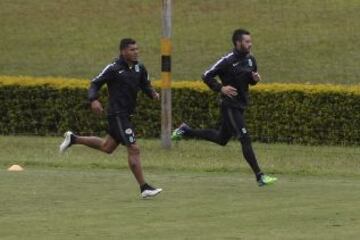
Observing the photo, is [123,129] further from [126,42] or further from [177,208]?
[177,208]

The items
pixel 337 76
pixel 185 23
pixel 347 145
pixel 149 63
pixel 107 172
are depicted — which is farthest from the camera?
pixel 185 23

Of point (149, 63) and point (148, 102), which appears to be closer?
point (148, 102)

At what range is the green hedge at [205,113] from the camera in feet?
69.8

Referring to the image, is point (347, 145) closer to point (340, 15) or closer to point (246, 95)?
point (246, 95)

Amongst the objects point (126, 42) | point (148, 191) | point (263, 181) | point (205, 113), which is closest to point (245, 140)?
point (263, 181)

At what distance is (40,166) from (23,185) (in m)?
3.12

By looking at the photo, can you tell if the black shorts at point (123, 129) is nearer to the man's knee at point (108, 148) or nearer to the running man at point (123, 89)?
the running man at point (123, 89)

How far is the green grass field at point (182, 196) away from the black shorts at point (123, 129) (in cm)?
66

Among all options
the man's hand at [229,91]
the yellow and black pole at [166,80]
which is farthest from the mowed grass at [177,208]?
the yellow and black pole at [166,80]

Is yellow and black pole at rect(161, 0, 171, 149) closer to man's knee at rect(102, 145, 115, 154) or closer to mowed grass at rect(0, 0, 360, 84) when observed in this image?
man's knee at rect(102, 145, 115, 154)

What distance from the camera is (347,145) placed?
2103 centimetres

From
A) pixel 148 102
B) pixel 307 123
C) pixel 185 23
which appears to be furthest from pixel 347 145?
pixel 185 23

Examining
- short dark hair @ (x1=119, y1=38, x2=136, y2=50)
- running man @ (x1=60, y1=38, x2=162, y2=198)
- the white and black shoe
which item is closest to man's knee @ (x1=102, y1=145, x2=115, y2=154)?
running man @ (x1=60, y1=38, x2=162, y2=198)

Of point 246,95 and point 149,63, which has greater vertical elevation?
point 246,95
